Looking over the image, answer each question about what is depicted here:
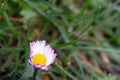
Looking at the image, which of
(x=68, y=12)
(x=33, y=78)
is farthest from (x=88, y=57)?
(x=33, y=78)

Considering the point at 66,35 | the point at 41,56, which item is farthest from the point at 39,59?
the point at 66,35

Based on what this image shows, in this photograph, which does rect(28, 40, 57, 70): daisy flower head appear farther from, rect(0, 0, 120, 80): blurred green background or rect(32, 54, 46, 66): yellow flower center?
rect(0, 0, 120, 80): blurred green background

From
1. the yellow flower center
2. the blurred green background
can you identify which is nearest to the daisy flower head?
the yellow flower center

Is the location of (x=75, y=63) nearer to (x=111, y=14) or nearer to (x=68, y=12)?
(x=68, y=12)

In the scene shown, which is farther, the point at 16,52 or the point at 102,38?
the point at 102,38

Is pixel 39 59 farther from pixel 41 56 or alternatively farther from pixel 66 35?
pixel 66 35

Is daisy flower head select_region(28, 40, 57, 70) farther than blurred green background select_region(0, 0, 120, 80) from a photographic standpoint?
No

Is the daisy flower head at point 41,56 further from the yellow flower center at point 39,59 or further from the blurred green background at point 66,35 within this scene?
the blurred green background at point 66,35
